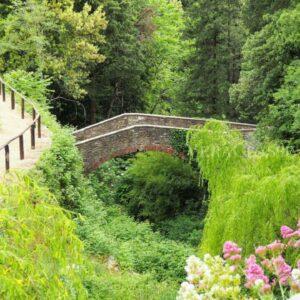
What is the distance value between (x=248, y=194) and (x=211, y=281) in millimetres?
4968

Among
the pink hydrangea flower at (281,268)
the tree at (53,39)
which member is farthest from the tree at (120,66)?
the pink hydrangea flower at (281,268)

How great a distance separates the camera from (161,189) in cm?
2495

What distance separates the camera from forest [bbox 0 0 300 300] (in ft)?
20.0

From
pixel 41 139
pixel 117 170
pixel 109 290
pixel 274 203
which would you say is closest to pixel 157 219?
pixel 117 170

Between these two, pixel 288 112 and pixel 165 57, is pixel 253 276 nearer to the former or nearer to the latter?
pixel 288 112

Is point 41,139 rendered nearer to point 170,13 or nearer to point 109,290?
point 109,290

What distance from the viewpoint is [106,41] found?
101ft

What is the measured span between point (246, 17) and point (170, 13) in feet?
62.1

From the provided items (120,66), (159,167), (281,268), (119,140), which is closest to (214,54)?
(120,66)

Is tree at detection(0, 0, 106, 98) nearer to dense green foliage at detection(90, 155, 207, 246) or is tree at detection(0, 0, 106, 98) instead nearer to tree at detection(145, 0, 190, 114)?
dense green foliage at detection(90, 155, 207, 246)

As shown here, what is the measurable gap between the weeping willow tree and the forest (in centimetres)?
2

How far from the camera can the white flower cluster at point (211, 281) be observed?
547 centimetres

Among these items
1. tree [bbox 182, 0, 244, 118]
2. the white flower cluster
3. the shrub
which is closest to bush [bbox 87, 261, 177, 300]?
the shrub

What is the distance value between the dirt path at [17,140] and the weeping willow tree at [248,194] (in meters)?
4.70
